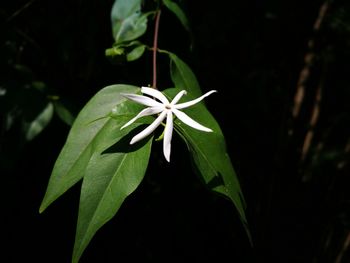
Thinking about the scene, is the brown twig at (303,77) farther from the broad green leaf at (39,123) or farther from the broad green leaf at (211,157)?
the broad green leaf at (211,157)

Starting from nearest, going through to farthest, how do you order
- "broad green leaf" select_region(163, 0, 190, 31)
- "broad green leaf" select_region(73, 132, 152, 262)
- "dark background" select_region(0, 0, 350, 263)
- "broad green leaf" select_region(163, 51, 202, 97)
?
"broad green leaf" select_region(73, 132, 152, 262) → "broad green leaf" select_region(163, 51, 202, 97) → "broad green leaf" select_region(163, 0, 190, 31) → "dark background" select_region(0, 0, 350, 263)

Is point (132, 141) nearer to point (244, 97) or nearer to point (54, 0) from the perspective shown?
point (54, 0)

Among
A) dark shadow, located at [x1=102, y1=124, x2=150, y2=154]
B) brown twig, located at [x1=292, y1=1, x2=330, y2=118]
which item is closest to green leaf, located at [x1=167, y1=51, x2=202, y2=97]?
dark shadow, located at [x1=102, y1=124, x2=150, y2=154]

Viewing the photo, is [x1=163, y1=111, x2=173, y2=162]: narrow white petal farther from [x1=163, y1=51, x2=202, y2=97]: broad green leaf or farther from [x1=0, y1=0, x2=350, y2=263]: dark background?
[x1=0, y1=0, x2=350, y2=263]: dark background

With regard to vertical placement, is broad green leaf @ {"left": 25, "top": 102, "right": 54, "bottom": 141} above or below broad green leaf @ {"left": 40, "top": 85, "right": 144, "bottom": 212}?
below

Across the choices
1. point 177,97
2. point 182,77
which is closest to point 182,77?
point 182,77

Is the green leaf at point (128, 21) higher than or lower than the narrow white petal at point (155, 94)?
higher

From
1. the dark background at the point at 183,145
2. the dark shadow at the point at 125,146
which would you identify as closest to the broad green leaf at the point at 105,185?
the dark shadow at the point at 125,146
